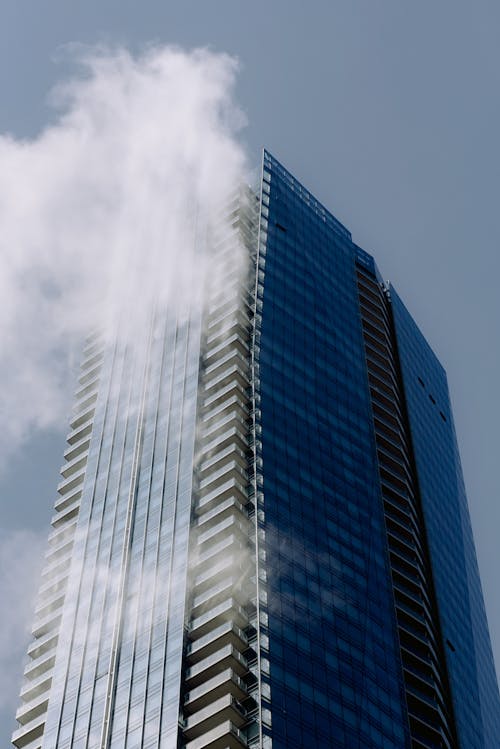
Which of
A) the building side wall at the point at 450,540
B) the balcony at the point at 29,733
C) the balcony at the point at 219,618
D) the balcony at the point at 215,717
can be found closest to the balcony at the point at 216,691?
the balcony at the point at 215,717

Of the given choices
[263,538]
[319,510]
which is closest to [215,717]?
[263,538]

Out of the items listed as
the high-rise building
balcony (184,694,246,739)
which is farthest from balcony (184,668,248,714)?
balcony (184,694,246,739)

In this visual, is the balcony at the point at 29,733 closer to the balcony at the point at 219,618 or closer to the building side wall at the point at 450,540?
the balcony at the point at 219,618

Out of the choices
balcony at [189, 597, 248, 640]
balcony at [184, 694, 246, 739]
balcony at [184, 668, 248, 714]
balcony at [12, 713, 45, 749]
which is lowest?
balcony at [184, 694, 246, 739]

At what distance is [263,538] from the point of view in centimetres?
11625

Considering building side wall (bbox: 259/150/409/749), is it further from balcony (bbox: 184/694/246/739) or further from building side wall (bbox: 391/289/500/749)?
building side wall (bbox: 391/289/500/749)

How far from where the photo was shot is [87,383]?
156m

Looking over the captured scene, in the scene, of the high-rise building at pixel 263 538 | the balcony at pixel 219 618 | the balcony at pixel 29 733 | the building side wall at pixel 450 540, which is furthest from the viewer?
the building side wall at pixel 450 540

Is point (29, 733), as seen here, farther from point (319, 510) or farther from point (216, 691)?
point (319, 510)

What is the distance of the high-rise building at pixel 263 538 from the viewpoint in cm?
10794

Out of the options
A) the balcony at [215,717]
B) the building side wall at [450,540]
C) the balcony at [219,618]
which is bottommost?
the balcony at [215,717]

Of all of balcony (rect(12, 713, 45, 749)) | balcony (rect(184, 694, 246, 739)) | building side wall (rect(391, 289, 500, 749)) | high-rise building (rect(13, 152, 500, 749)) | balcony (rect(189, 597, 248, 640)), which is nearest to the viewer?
balcony (rect(184, 694, 246, 739))

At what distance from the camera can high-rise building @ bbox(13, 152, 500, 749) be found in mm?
107938

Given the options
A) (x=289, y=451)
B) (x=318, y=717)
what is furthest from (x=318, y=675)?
(x=289, y=451)
